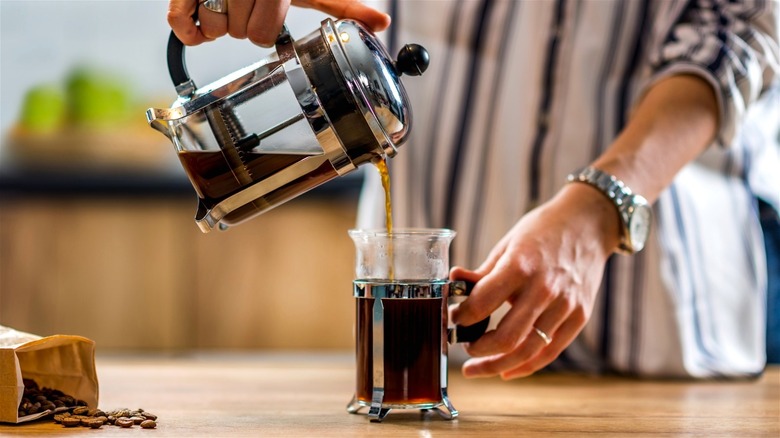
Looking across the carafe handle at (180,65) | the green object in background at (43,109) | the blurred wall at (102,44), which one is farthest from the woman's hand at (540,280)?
the green object in background at (43,109)

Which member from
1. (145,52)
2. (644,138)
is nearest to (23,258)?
(145,52)

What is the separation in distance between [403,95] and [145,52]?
2.32 m

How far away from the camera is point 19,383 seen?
3.20ft

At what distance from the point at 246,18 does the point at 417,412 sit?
1.57ft

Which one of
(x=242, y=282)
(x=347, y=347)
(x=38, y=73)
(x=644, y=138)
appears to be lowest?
(x=347, y=347)

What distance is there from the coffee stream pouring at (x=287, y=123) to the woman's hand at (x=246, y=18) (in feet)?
0.11

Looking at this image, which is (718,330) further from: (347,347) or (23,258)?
(23,258)

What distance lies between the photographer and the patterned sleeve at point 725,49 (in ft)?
4.38

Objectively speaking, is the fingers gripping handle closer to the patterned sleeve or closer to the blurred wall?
the patterned sleeve

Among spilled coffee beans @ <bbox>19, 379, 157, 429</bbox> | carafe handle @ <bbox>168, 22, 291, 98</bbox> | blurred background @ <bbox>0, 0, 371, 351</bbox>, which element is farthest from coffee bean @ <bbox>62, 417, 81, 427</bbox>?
blurred background @ <bbox>0, 0, 371, 351</bbox>

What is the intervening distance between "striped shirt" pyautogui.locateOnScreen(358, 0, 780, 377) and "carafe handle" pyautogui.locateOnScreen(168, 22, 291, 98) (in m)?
0.66

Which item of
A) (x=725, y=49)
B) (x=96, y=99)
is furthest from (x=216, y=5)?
(x=96, y=99)

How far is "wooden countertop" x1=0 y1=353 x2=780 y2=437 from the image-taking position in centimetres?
96

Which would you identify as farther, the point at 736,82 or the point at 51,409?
the point at 736,82
